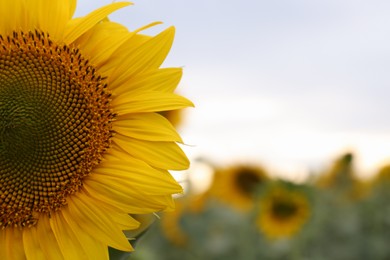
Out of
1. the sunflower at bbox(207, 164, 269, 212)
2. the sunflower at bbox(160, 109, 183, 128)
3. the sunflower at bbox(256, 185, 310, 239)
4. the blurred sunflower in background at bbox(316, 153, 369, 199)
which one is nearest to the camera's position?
the sunflower at bbox(256, 185, 310, 239)

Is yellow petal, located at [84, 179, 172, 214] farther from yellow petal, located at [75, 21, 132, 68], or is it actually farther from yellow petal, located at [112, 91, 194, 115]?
yellow petal, located at [75, 21, 132, 68]

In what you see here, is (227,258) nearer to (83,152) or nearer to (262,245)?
(262,245)

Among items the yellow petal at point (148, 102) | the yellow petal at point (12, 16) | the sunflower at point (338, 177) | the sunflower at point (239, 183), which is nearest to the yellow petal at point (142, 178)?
the yellow petal at point (148, 102)

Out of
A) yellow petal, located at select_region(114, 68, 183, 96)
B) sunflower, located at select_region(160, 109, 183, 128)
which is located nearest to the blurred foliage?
sunflower, located at select_region(160, 109, 183, 128)

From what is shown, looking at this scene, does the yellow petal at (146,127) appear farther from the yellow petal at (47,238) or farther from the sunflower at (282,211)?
the sunflower at (282,211)

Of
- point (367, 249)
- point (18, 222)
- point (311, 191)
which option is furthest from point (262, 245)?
point (18, 222)
